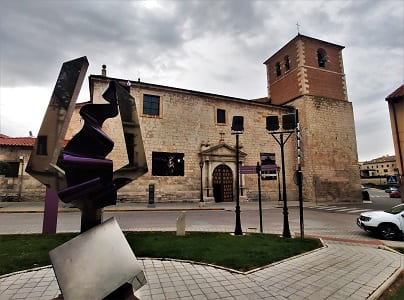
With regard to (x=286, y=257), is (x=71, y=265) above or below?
above

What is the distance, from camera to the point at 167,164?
1872 centimetres

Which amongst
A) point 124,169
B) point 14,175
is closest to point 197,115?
point 14,175

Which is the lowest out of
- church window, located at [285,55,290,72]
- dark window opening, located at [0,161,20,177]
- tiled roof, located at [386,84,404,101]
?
dark window opening, located at [0,161,20,177]

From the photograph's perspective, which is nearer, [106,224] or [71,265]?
[71,265]

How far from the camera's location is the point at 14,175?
55.3 ft

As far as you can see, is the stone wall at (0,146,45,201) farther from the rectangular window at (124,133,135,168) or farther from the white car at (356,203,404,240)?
the white car at (356,203,404,240)

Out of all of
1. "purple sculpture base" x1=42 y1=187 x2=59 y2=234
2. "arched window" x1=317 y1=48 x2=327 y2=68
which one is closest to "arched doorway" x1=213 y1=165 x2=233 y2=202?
"purple sculpture base" x1=42 y1=187 x2=59 y2=234

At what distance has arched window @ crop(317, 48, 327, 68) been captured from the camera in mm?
24703

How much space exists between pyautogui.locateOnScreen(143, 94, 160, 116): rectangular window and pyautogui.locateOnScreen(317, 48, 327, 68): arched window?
58.1 feet

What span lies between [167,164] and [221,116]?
22.9 feet

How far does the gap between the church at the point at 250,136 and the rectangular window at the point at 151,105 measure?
82 mm

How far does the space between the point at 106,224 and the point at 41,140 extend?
4.58ft

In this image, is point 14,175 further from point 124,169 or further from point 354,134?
point 354,134

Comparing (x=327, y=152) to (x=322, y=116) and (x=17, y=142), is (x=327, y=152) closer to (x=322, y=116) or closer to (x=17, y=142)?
(x=322, y=116)
